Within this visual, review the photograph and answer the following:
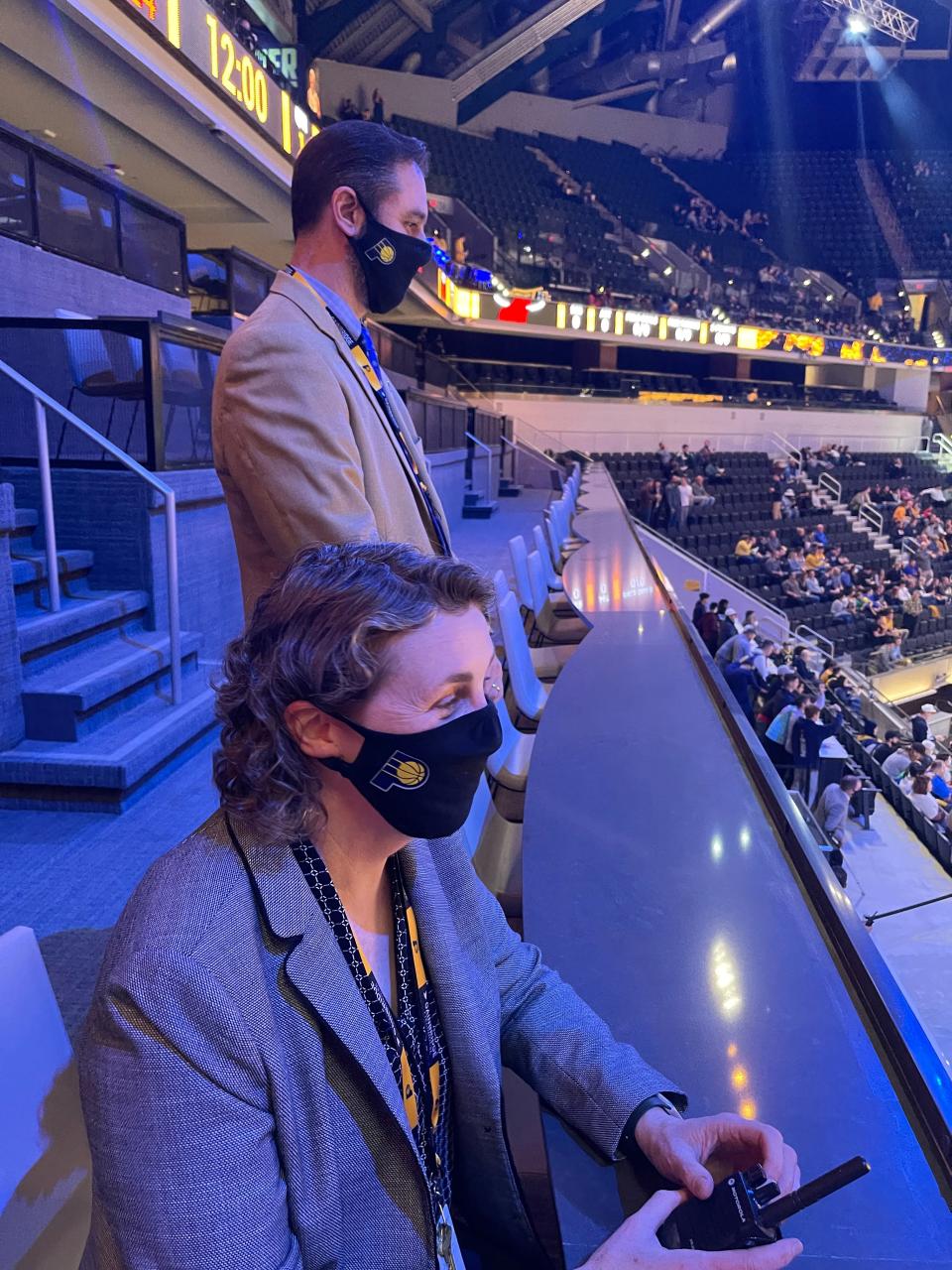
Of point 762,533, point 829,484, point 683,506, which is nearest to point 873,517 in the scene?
point 829,484

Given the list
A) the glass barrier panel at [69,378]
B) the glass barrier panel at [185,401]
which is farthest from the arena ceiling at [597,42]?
the glass barrier panel at [69,378]

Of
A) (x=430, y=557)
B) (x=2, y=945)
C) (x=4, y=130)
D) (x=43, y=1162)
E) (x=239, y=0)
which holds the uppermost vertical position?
(x=239, y=0)

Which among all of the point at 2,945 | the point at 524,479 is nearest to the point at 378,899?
the point at 2,945

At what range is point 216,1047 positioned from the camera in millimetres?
741

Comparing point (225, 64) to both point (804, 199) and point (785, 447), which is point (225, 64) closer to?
point (785, 447)

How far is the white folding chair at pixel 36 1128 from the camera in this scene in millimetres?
883

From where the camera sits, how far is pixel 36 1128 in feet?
3.01

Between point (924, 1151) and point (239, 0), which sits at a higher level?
point (239, 0)

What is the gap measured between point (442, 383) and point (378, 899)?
50.1 ft

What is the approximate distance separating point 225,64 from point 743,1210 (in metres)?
7.65

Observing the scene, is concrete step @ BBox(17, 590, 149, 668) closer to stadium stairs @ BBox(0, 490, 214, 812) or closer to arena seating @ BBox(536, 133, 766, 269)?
stadium stairs @ BBox(0, 490, 214, 812)

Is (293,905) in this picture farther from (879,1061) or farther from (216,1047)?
(879,1061)

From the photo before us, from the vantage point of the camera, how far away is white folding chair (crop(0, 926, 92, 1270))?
0.88 m

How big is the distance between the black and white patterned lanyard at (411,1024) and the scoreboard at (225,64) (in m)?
5.67
